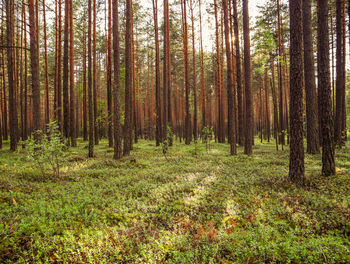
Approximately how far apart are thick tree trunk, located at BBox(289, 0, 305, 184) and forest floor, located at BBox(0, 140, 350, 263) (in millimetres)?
660

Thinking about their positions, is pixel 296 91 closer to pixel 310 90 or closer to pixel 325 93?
pixel 325 93

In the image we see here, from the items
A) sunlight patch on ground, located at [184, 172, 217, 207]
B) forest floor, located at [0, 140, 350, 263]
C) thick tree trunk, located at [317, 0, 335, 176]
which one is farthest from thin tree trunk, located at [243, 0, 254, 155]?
sunlight patch on ground, located at [184, 172, 217, 207]

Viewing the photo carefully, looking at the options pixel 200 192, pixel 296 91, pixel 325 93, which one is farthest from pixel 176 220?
pixel 325 93

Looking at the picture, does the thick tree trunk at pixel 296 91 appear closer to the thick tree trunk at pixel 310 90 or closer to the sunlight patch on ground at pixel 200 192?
the sunlight patch on ground at pixel 200 192

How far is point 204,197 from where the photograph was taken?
524 centimetres

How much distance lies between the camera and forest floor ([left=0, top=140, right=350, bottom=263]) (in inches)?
111

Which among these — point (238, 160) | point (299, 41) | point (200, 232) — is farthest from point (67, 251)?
point (238, 160)

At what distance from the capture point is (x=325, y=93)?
20.8ft

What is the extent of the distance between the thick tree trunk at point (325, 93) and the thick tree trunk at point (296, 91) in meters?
1.06

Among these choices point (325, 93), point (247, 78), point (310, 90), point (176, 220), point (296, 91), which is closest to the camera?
point (176, 220)

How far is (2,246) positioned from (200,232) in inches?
118

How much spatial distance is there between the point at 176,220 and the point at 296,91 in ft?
16.8

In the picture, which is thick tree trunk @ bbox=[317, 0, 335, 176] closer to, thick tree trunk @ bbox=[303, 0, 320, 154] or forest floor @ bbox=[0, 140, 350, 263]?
forest floor @ bbox=[0, 140, 350, 263]

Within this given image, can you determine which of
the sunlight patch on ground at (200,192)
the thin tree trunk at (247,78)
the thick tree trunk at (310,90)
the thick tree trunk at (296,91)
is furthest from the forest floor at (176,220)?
the thin tree trunk at (247,78)
